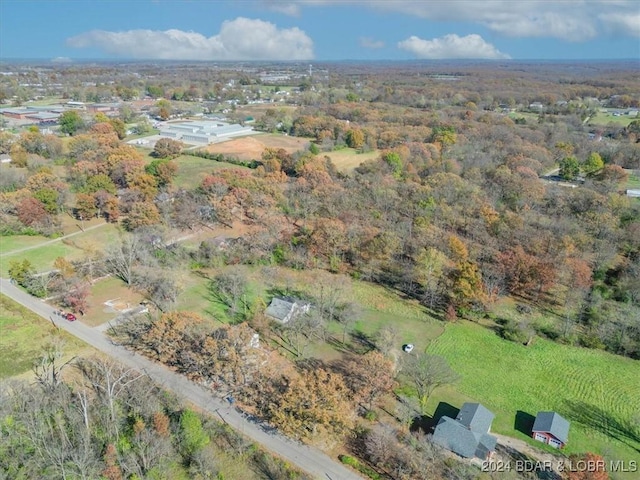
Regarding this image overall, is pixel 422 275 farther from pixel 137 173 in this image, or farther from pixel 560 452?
pixel 137 173

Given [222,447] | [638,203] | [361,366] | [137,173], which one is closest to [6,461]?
[222,447]

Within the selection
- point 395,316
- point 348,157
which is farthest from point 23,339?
point 348,157

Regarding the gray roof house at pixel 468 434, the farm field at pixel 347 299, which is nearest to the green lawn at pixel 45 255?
the farm field at pixel 347 299

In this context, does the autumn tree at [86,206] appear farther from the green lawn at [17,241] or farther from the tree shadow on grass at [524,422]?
the tree shadow on grass at [524,422]

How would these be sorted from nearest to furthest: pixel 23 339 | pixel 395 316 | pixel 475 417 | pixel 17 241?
pixel 475 417 → pixel 23 339 → pixel 395 316 → pixel 17 241

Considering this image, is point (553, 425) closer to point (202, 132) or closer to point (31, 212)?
point (31, 212)
